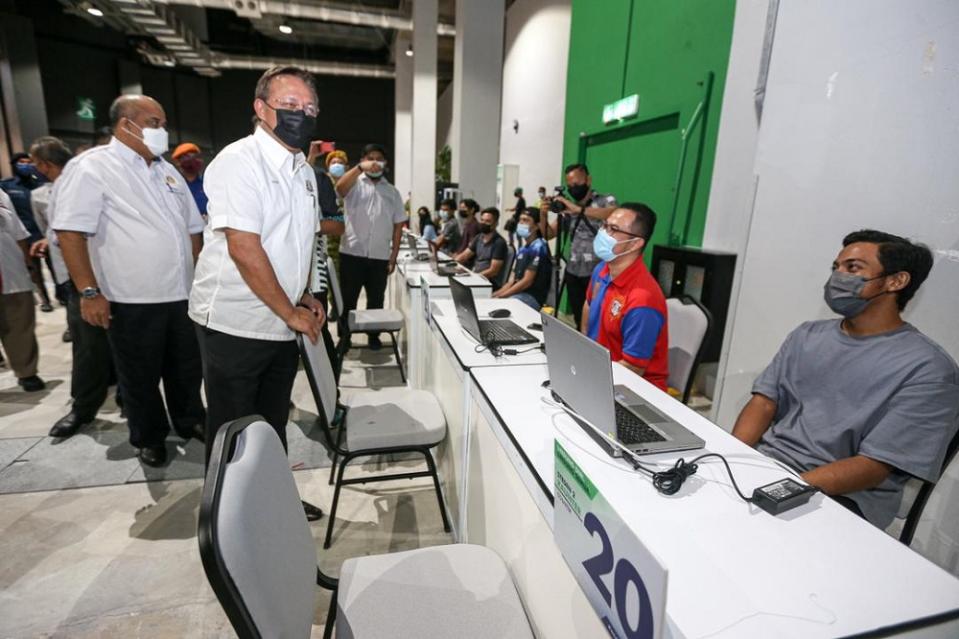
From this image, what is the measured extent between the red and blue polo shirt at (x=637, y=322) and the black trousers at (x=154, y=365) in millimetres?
1877

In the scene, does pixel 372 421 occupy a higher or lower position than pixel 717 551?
lower

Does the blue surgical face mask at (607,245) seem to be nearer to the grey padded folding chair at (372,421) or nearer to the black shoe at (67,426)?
the grey padded folding chair at (372,421)

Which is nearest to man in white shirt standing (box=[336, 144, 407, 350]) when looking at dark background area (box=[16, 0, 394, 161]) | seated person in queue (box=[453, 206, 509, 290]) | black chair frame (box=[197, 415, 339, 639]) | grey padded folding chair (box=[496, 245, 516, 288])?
seated person in queue (box=[453, 206, 509, 290])

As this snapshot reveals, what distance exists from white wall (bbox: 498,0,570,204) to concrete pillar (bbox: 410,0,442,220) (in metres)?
1.28

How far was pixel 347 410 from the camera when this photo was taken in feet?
5.83

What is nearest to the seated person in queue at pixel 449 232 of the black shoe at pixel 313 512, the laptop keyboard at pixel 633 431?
the black shoe at pixel 313 512

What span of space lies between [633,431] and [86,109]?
1238cm

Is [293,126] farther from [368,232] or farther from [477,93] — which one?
[477,93]

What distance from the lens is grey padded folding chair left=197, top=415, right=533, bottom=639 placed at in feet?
1.88

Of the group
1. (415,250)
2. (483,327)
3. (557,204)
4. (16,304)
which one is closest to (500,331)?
(483,327)

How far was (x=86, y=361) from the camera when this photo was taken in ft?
7.91

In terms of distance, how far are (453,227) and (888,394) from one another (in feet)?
17.7

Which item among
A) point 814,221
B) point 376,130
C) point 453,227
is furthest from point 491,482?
point 376,130

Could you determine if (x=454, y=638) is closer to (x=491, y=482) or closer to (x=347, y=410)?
(x=491, y=482)
